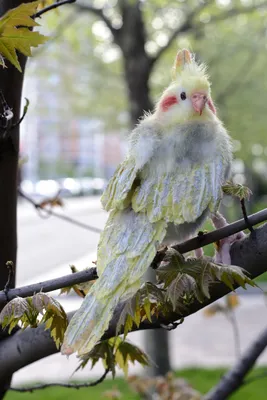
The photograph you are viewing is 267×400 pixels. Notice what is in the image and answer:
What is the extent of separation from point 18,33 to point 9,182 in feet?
1.87

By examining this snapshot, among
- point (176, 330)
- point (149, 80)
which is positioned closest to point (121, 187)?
point (149, 80)

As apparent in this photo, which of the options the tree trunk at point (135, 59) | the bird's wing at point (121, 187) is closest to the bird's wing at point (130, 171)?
the bird's wing at point (121, 187)

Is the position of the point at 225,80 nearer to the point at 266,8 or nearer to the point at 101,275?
the point at 266,8

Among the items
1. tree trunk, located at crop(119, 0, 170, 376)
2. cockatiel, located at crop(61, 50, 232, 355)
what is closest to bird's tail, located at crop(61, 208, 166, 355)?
cockatiel, located at crop(61, 50, 232, 355)

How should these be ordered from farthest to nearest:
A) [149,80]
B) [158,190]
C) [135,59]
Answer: [149,80] → [135,59] → [158,190]

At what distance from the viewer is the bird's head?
49.5 inches

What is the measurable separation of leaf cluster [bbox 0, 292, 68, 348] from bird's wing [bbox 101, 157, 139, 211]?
0.23 m

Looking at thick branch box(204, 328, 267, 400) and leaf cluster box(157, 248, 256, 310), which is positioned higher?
leaf cluster box(157, 248, 256, 310)

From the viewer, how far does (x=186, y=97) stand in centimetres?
127

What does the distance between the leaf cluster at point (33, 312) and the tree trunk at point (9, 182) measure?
386 mm

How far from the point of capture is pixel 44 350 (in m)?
1.38

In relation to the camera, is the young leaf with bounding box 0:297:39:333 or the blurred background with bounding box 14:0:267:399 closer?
the young leaf with bounding box 0:297:39:333

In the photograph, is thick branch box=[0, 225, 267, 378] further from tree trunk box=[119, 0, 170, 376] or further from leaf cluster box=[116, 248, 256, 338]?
tree trunk box=[119, 0, 170, 376]

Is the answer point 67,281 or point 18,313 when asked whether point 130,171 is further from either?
point 18,313
